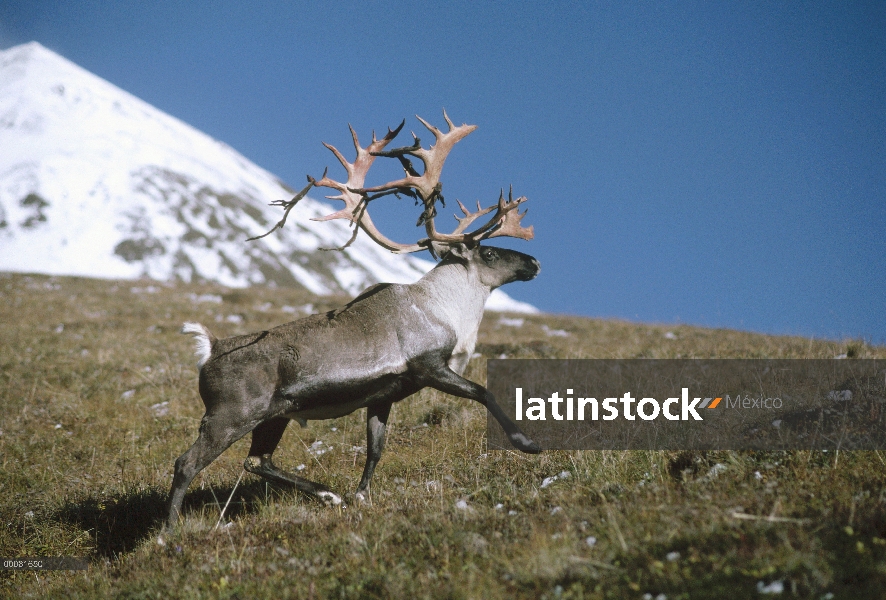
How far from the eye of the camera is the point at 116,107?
608ft

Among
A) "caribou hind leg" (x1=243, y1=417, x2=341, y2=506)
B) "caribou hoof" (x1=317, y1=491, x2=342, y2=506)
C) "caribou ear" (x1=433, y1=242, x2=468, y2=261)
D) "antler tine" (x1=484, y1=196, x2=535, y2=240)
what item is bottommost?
"caribou hoof" (x1=317, y1=491, x2=342, y2=506)

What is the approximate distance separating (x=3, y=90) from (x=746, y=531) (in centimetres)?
20732

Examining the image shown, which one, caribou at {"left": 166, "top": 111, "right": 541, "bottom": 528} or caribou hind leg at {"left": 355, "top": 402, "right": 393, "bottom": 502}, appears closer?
caribou at {"left": 166, "top": 111, "right": 541, "bottom": 528}

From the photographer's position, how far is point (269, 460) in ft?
23.3

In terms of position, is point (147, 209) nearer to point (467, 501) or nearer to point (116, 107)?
point (116, 107)

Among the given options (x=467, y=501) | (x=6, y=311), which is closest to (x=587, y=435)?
(x=467, y=501)
